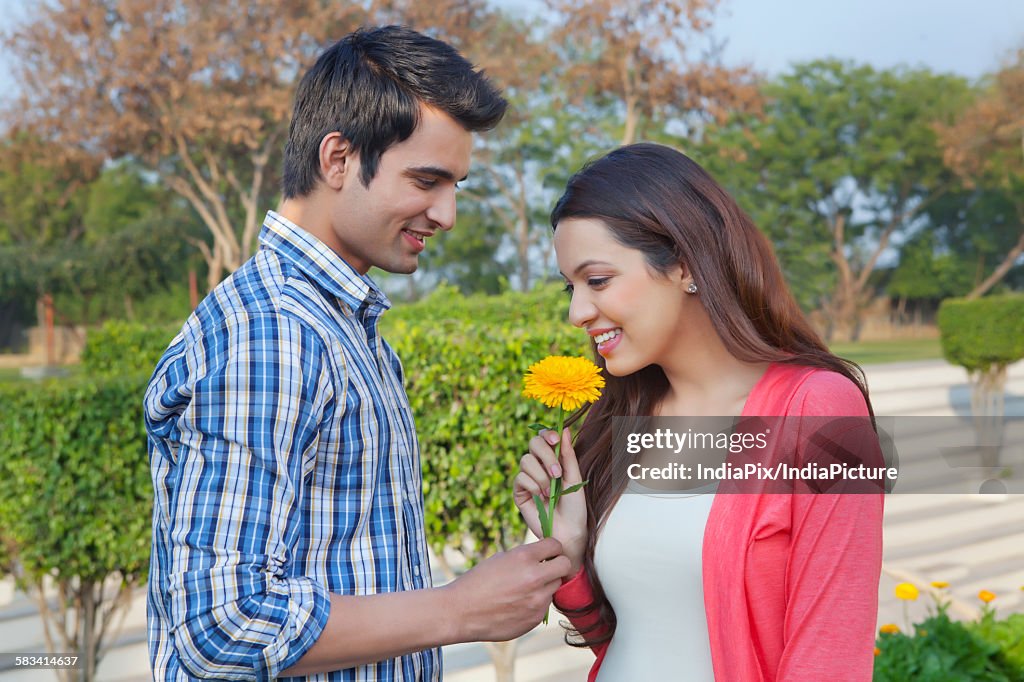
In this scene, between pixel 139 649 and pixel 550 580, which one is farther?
pixel 139 649

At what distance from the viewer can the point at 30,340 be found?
35.5 m

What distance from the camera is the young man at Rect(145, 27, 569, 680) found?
4.56 ft

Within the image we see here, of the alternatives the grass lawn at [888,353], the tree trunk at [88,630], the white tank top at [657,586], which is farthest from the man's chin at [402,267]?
the grass lawn at [888,353]

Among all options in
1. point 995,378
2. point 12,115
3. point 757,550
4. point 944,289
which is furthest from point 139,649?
point 944,289

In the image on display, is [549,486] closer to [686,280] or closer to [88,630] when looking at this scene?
[686,280]

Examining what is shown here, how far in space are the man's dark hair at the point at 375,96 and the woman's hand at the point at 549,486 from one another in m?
0.63

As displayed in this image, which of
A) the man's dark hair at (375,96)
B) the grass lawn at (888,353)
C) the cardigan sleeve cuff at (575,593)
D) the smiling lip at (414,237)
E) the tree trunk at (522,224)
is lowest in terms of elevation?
the cardigan sleeve cuff at (575,593)

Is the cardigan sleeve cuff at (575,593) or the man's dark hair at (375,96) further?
the cardigan sleeve cuff at (575,593)

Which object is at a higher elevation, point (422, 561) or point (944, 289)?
point (944, 289)

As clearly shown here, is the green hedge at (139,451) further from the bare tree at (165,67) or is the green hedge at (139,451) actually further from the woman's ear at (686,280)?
the bare tree at (165,67)

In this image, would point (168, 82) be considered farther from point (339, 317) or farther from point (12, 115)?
point (339, 317)

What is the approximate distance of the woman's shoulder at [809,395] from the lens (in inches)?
70.5

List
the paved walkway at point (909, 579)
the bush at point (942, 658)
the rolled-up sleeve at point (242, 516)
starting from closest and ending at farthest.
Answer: the rolled-up sleeve at point (242, 516)
the bush at point (942, 658)
the paved walkway at point (909, 579)

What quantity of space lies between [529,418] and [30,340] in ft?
120
